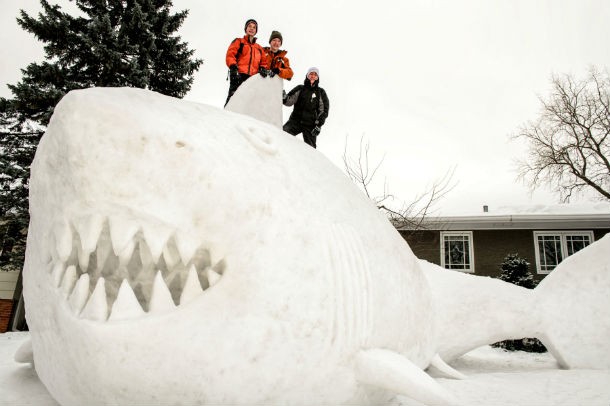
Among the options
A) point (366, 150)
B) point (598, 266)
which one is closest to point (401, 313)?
point (598, 266)

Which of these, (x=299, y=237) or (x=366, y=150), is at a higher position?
(x=366, y=150)

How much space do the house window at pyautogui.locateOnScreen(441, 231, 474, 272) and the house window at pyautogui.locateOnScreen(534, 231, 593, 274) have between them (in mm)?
2416

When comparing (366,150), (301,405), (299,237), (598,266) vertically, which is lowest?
(301,405)

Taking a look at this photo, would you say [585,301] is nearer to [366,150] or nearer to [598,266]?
[598,266]

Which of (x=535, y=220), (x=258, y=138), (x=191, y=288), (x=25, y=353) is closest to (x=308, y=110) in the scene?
(x=258, y=138)

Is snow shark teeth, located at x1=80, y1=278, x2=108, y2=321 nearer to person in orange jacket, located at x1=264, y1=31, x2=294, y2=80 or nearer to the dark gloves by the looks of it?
person in orange jacket, located at x1=264, y1=31, x2=294, y2=80

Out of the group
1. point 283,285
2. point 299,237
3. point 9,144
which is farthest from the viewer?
point 9,144

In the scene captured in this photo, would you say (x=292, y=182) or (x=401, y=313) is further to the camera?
(x=401, y=313)

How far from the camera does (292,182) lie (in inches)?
83.2

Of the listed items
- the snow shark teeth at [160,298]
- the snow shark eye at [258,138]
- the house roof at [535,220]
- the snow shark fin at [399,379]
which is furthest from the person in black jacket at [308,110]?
the house roof at [535,220]

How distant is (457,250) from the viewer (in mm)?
16719

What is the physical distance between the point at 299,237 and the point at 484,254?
1609 centimetres

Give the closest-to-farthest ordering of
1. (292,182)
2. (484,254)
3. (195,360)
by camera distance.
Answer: (195,360), (292,182), (484,254)

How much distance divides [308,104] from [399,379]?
4.09m
